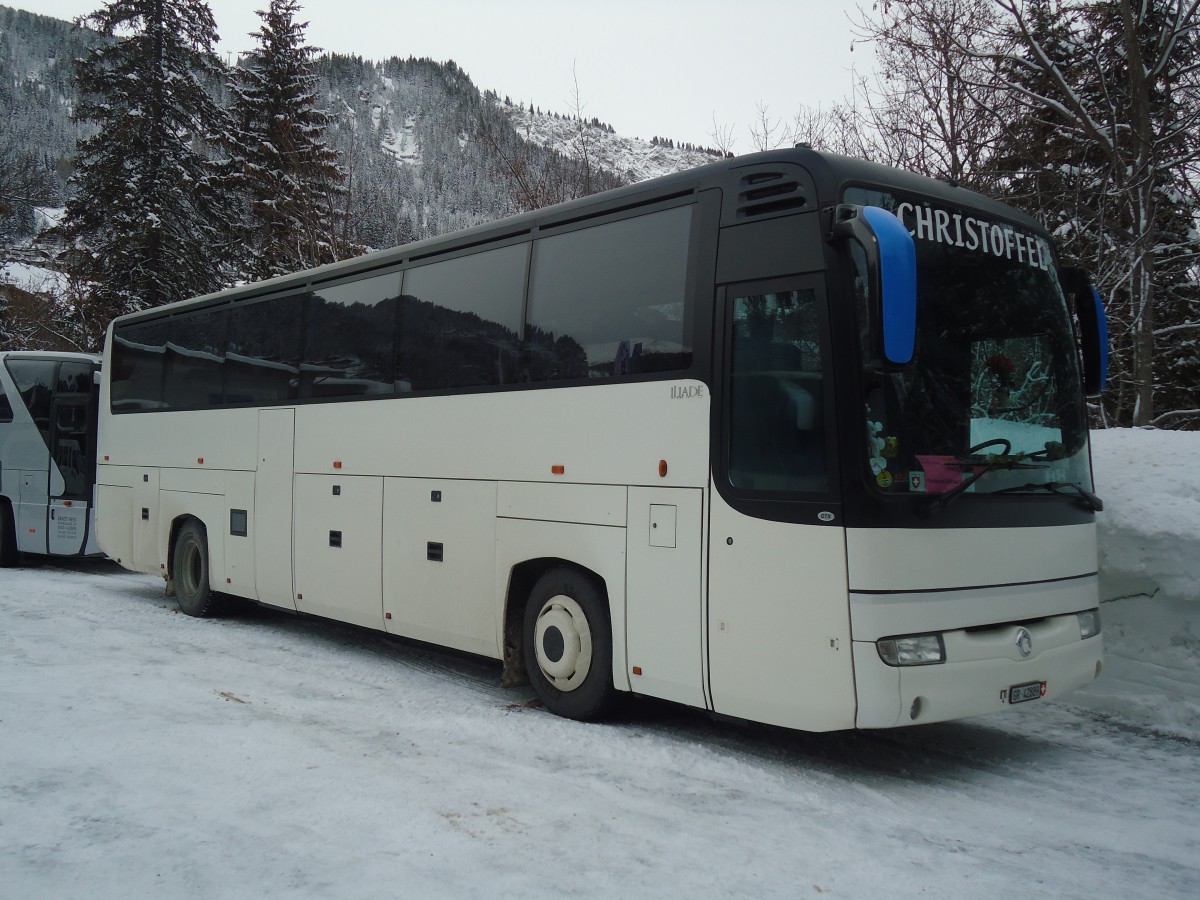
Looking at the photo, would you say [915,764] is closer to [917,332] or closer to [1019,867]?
[1019,867]

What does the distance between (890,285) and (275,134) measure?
30.5 meters

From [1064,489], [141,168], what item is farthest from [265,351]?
[141,168]

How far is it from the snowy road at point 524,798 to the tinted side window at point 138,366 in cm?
528

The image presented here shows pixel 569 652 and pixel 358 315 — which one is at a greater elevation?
pixel 358 315

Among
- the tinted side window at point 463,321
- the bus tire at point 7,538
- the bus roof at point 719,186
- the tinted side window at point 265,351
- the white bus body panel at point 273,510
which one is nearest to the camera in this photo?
the bus roof at point 719,186

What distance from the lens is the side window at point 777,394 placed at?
5.32 m

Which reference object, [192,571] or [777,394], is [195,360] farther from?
[777,394]

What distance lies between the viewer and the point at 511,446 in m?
7.42

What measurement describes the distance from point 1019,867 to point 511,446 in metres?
4.33

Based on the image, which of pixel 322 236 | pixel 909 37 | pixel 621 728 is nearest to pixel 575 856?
pixel 621 728

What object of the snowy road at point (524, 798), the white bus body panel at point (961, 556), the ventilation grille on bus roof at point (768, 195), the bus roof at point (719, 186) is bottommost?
the snowy road at point (524, 798)

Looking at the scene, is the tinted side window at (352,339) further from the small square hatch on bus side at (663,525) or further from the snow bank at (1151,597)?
the snow bank at (1151,597)

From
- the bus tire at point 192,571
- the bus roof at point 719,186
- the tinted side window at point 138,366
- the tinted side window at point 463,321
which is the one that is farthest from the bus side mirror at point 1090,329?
the tinted side window at point 138,366

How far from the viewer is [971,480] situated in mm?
5406
